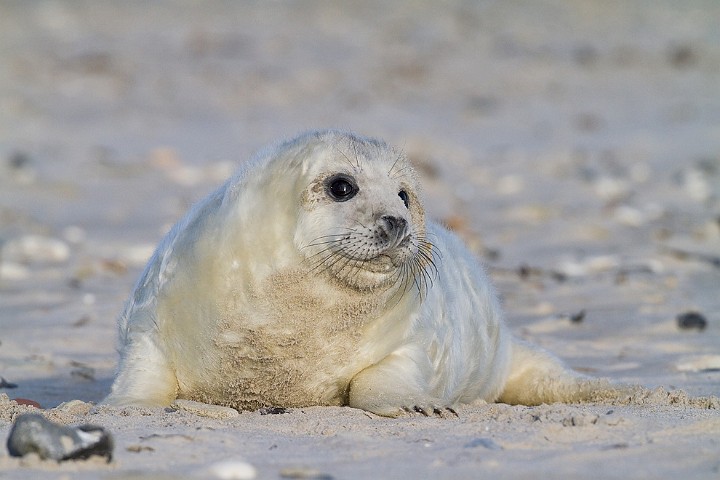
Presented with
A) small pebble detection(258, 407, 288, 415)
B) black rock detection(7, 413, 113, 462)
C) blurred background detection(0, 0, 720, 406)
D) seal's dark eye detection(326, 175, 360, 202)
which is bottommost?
black rock detection(7, 413, 113, 462)

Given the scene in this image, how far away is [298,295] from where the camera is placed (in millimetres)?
3822

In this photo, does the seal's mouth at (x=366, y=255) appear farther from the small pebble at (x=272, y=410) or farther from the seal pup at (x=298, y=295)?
the small pebble at (x=272, y=410)

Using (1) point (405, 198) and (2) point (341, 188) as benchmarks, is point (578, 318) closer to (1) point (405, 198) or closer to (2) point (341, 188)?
(1) point (405, 198)

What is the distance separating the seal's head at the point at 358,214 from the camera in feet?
12.3

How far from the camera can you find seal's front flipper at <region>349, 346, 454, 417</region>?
3.80m

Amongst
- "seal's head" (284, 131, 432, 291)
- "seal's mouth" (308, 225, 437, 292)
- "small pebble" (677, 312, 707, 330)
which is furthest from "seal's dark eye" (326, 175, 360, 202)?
"small pebble" (677, 312, 707, 330)

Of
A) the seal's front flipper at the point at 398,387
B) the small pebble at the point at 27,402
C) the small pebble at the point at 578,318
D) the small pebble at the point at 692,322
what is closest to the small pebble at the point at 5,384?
the small pebble at the point at 27,402

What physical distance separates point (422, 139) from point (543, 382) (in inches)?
316

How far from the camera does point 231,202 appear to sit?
3.96 metres

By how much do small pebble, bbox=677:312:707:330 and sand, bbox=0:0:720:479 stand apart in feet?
0.11

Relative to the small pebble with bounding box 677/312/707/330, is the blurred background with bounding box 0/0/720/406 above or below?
above

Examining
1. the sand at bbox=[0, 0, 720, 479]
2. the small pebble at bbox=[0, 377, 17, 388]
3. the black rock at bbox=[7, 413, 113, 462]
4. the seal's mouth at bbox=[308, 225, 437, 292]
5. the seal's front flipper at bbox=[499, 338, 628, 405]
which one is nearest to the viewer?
the black rock at bbox=[7, 413, 113, 462]

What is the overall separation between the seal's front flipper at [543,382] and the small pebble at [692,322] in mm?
1230

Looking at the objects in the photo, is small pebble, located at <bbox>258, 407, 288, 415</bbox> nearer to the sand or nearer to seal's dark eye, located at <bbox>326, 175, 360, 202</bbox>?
the sand
